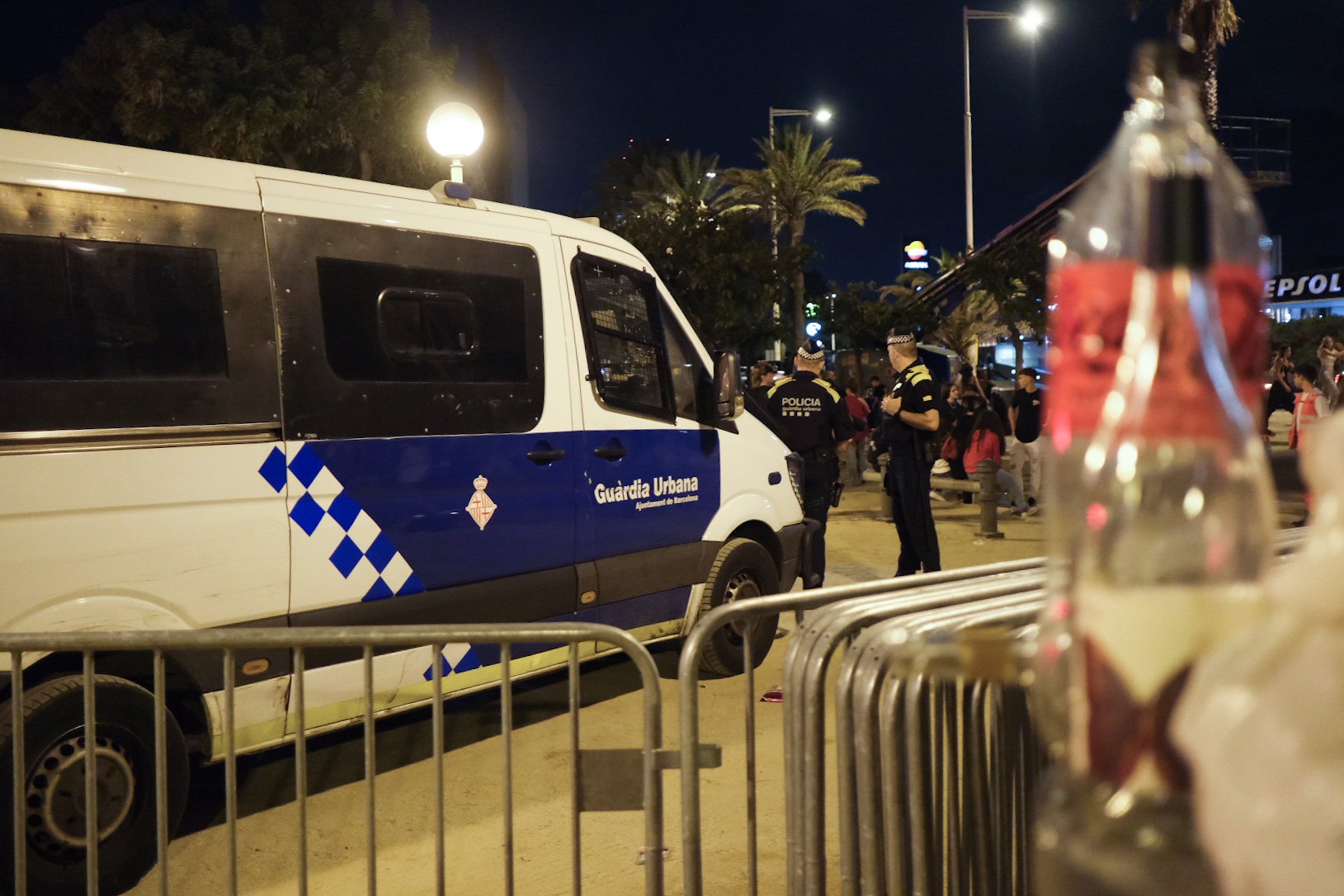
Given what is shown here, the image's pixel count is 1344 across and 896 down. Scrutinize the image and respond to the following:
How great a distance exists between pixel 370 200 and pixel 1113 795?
4.38 meters

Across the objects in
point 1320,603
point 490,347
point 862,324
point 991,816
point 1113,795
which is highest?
point 862,324

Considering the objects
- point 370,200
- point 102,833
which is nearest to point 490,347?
point 370,200

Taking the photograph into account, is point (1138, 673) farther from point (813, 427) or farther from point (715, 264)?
point (715, 264)

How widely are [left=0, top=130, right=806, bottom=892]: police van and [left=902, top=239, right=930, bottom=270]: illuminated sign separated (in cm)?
5165

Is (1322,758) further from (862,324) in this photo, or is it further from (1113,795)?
(862,324)

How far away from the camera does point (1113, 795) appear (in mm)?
776

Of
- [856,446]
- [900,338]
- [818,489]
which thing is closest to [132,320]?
[818,489]

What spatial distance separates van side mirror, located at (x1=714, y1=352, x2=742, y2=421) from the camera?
6.07 metres

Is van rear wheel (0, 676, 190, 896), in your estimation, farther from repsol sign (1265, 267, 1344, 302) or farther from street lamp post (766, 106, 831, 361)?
repsol sign (1265, 267, 1344, 302)

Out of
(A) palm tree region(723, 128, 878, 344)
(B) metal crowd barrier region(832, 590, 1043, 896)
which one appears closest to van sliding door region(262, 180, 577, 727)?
(B) metal crowd barrier region(832, 590, 1043, 896)

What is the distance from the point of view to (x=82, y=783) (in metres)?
3.86

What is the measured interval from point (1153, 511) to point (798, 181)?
36.0 m

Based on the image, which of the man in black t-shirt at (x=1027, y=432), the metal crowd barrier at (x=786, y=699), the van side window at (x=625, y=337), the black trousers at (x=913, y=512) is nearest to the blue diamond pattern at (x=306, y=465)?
the van side window at (x=625, y=337)

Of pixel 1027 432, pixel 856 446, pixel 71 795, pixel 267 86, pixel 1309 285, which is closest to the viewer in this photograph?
pixel 71 795
